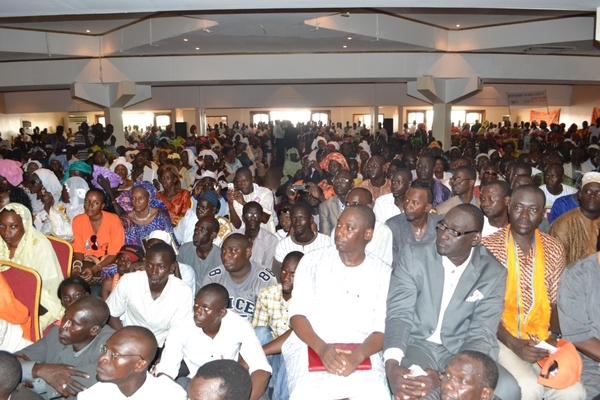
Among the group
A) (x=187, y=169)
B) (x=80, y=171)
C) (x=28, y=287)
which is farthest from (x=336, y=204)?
(x=187, y=169)

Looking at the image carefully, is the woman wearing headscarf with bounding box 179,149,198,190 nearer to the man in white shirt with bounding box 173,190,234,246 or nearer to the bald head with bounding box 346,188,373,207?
the man in white shirt with bounding box 173,190,234,246

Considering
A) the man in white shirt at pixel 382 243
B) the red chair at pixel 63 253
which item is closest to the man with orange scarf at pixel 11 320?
the red chair at pixel 63 253

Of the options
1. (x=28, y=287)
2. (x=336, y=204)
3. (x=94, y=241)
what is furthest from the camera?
(x=336, y=204)

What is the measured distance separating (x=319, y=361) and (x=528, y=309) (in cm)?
139

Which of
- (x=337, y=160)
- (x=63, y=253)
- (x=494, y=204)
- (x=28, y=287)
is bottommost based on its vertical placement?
(x=28, y=287)

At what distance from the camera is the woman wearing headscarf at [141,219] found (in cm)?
539

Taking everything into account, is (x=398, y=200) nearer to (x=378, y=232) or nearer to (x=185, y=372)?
(x=378, y=232)

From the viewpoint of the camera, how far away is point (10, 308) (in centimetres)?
347

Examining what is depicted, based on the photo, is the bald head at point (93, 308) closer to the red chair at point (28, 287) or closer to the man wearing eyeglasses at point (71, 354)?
the man wearing eyeglasses at point (71, 354)

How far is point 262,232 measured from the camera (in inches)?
207

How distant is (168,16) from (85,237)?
699 centimetres

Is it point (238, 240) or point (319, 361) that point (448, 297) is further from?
point (238, 240)

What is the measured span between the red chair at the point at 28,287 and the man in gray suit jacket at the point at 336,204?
286 cm

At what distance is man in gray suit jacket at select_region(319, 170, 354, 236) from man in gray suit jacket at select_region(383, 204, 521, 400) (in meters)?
2.43
